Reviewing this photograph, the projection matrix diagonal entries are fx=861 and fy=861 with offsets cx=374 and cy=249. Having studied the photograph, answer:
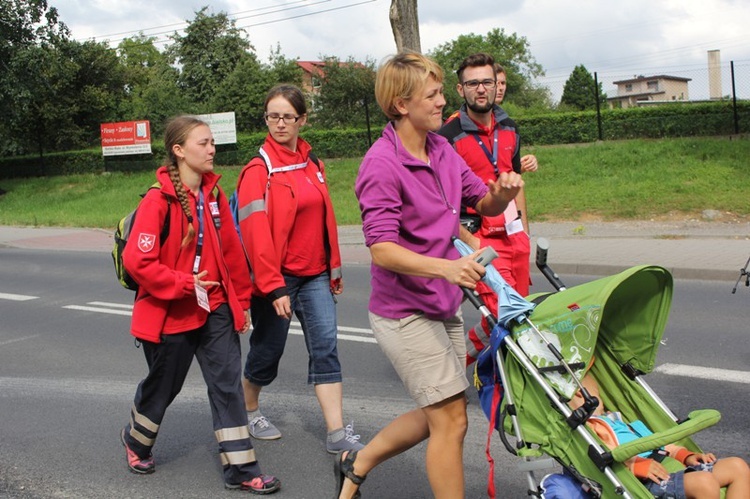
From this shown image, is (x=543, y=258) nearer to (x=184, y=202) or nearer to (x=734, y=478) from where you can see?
(x=734, y=478)

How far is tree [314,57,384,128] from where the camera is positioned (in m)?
32.7

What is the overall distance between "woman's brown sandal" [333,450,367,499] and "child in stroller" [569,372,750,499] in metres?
1.10

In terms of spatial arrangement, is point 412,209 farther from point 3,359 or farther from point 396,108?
point 3,359

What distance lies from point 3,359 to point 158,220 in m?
4.66

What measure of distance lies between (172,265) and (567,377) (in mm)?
2205

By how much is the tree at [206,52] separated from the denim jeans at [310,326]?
53.3 m

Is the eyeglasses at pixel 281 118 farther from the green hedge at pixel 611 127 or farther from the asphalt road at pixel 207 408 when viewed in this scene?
the green hedge at pixel 611 127

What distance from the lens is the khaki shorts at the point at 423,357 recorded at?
351 centimetres

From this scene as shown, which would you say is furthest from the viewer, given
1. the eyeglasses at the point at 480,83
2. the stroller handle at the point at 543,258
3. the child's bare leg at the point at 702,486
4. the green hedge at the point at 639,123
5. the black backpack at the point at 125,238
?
the green hedge at the point at 639,123

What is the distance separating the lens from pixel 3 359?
8.19 meters

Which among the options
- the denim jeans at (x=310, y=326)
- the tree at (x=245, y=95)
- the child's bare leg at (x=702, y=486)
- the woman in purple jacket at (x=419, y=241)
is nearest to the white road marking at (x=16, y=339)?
the denim jeans at (x=310, y=326)

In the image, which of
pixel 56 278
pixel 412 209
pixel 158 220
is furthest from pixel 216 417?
pixel 56 278

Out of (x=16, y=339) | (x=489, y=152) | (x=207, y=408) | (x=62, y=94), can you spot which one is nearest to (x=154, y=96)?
(x=62, y=94)

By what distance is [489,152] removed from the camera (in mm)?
5574
